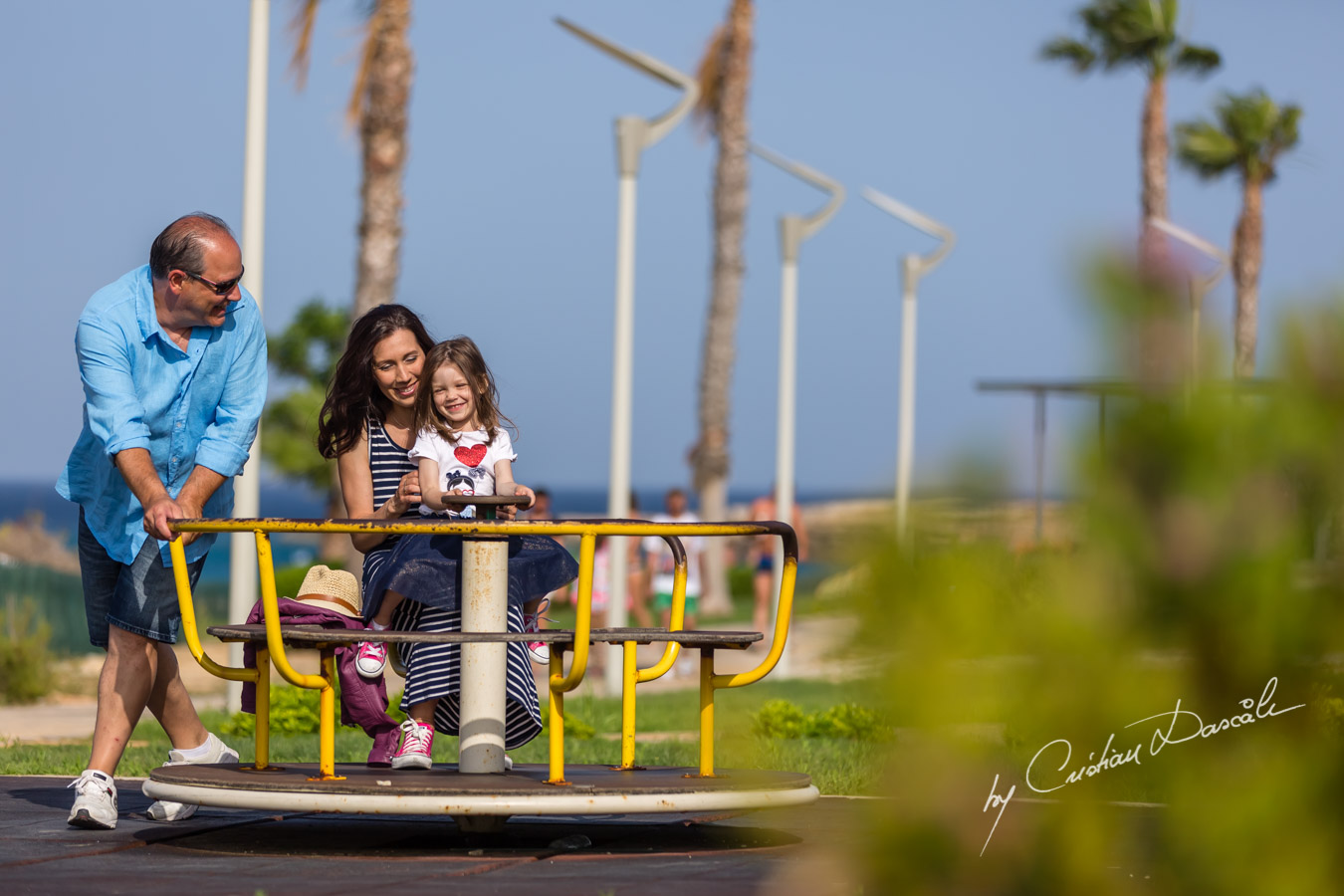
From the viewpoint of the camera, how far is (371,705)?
18.5 ft

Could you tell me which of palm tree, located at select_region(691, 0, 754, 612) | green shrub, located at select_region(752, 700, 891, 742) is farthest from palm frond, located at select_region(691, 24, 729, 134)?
green shrub, located at select_region(752, 700, 891, 742)

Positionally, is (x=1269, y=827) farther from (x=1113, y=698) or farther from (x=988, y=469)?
(x=988, y=469)

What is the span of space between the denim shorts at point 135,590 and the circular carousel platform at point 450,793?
1.86 feet

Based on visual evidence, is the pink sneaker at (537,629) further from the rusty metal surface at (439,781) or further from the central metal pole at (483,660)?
the rusty metal surface at (439,781)

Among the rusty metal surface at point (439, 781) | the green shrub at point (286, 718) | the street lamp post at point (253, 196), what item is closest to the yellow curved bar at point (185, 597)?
the rusty metal surface at point (439, 781)

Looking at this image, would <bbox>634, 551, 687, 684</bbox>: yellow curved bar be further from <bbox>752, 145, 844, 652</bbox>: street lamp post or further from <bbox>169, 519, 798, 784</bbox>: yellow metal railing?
<bbox>752, 145, 844, 652</bbox>: street lamp post

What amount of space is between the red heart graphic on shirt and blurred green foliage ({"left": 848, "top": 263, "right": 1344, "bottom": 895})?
3723 millimetres

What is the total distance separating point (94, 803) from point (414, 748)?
946mm

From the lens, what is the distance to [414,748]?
538cm

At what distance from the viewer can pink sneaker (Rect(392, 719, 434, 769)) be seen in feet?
17.5

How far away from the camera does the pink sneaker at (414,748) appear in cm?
533

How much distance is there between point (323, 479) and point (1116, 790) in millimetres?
35920

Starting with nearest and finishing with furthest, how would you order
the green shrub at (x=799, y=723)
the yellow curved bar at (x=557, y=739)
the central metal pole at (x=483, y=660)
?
the yellow curved bar at (x=557, y=739) < the central metal pole at (x=483, y=660) < the green shrub at (x=799, y=723)

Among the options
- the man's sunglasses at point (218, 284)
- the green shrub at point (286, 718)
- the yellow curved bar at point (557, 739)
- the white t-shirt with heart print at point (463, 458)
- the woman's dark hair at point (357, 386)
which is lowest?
the green shrub at point (286, 718)
